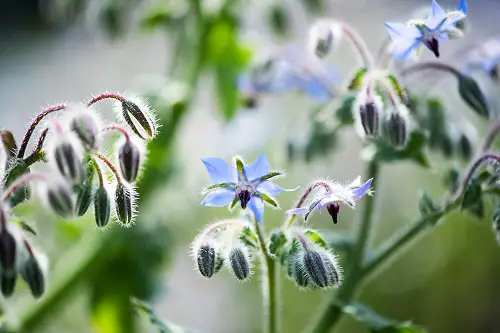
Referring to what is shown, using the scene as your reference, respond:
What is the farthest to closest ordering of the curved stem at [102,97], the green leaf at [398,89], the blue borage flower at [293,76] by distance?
1. the blue borage flower at [293,76]
2. the green leaf at [398,89]
3. the curved stem at [102,97]

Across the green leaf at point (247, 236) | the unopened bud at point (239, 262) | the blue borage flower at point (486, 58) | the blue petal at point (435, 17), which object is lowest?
the unopened bud at point (239, 262)

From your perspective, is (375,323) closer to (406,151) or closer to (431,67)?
(406,151)

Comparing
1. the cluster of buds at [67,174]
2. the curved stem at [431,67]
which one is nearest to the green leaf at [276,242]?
the cluster of buds at [67,174]

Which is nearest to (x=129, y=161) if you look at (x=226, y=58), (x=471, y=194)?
(x=471, y=194)

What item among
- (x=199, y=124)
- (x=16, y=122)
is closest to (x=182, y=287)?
(x=199, y=124)

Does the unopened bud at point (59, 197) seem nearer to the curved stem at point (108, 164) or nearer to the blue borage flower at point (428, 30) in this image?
the curved stem at point (108, 164)
